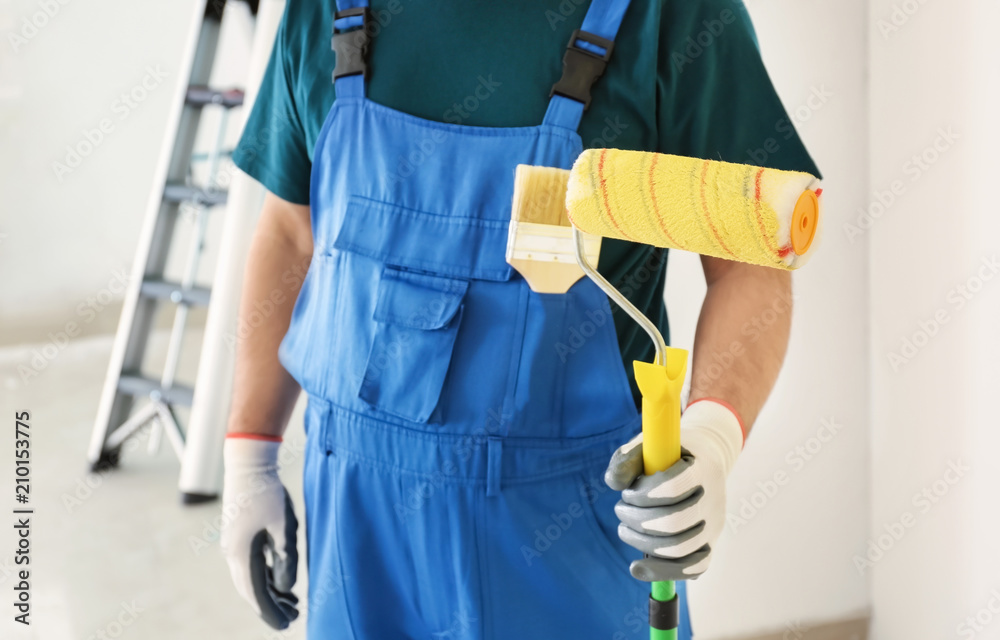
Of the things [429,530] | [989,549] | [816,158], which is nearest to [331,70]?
[429,530]

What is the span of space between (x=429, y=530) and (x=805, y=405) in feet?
3.55

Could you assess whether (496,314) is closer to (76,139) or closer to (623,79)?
(623,79)

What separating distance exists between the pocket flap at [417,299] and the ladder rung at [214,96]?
1.96m

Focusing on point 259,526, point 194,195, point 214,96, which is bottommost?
point 259,526

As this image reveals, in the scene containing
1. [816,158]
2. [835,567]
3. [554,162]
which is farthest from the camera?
[835,567]

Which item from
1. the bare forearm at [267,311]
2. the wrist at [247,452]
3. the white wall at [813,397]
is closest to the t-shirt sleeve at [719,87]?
the bare forearm at [267,311]

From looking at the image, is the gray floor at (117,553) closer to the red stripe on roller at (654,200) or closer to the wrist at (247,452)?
the wrist at (247,452)

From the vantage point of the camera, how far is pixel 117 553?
254 centimetres

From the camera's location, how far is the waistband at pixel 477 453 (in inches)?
33.8

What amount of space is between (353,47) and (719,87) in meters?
0.40

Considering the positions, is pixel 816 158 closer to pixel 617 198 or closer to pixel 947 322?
pixel 947 322

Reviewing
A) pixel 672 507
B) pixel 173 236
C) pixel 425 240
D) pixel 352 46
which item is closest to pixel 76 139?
pixel 173 236

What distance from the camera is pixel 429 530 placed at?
88 centimetres

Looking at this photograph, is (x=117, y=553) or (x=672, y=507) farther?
(x=117, y=553)
